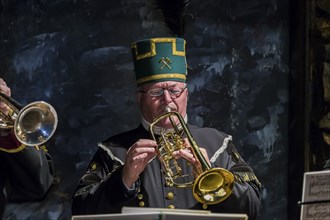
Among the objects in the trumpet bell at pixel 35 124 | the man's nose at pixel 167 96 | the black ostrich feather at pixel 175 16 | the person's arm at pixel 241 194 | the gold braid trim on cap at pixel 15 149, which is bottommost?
the person's arm at pixel 241 194

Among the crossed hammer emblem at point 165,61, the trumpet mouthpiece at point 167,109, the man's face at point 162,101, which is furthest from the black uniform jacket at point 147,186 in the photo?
the crossed hammer emblem at point 165,61

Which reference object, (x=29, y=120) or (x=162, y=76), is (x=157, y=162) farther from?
(x=29, y=120)

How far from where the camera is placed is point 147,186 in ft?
18.6

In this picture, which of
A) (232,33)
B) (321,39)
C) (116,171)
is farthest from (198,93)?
(116,171)

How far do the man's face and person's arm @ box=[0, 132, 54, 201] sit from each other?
0.77m

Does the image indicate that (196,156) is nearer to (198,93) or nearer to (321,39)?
(198,93)

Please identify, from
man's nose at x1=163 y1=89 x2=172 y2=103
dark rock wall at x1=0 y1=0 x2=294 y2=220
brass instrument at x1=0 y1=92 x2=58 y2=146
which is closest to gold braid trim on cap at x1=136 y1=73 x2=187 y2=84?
man's nose at x1=163 y1=89 x2=172 y2=103

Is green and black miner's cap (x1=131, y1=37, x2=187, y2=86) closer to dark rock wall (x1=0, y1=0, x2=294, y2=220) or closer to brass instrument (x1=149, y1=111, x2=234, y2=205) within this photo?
brass instrument (x1=149, y1=111, x2=234, y2=205)

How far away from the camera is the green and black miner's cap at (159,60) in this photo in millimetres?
5846

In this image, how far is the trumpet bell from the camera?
207 inches

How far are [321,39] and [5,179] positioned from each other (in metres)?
3.20

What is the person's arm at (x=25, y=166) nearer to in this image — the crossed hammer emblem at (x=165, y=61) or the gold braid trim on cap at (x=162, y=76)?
the gold braid trim on cap at (x=162, y=76)

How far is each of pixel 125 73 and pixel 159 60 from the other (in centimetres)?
126

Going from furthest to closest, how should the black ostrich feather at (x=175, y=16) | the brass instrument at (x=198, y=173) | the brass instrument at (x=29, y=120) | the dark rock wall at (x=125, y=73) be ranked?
1. the dark rock wall at (x=125, y=73)
2. the black ostrich feather at (x=175, y=16)
3. the brass instrument at (x=198, y=173)
4. the brass instrument at (x=29, y=120)
